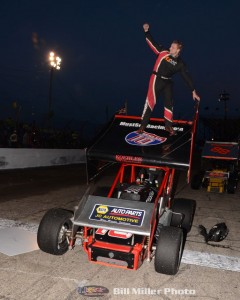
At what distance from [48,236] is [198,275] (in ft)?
6.11

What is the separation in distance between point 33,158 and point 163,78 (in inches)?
471

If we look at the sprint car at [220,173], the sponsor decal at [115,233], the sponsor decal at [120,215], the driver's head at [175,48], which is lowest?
the sprint car at [220,173]

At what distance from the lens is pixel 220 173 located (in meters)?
11.0

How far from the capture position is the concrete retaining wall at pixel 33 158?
14.7 meters

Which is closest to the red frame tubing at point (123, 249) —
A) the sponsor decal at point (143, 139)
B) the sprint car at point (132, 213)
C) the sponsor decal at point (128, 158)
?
the sprint car at point (132, 213)

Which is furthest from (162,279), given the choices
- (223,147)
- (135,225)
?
(223,147)

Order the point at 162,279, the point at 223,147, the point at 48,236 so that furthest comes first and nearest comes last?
the point at 223,147 → the point at 48,236 → the point at 162,279

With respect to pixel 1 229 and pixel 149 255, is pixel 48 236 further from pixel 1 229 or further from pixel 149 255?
pixel 1 229

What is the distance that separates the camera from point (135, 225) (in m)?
3.93

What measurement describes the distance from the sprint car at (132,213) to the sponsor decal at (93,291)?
0.34 metres

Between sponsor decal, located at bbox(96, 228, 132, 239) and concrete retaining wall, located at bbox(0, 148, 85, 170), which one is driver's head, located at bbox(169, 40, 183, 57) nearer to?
sponsor decal, located at bbox(96, 228, 132, 239)

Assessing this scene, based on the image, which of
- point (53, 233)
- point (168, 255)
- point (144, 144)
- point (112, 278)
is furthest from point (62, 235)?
point (144, 144)

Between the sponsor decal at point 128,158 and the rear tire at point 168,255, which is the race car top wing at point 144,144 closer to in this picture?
the sponsor decal at point 128,158

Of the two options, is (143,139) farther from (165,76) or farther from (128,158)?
(165,76)
